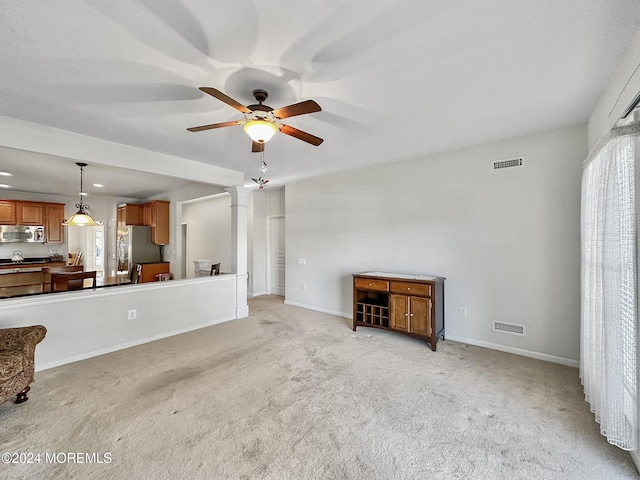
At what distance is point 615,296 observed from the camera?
179cm

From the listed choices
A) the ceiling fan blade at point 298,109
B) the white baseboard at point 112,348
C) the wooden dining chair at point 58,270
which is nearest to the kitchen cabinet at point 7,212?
the wooden dining chair at point 58,270

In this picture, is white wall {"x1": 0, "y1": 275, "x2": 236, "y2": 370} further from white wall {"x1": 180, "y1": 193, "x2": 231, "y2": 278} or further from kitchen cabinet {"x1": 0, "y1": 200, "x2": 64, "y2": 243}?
kitchen cabinet {"x1": 0, "y1": 200, "x2": 64, "y2": 243}

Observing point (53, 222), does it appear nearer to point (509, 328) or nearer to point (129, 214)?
point (129, 214)

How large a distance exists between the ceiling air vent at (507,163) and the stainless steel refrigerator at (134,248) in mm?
7127

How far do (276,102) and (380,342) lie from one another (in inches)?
123

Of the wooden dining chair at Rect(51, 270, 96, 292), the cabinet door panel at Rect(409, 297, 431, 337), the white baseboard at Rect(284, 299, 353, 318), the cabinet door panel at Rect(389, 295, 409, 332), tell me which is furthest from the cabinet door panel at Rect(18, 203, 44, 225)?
the cabinet door panel at Rect(409, 297, 431, 337)

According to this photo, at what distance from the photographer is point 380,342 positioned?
3.68 meters

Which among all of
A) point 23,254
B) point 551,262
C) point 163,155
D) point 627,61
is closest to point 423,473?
point 551,262

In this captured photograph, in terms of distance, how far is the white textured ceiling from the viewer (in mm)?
1457

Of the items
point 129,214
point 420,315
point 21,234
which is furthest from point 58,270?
point 420,315

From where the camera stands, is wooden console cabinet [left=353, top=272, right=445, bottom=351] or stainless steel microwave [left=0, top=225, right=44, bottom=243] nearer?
wooden console cabinet [left=353, top=272, right=445, bottom=351]

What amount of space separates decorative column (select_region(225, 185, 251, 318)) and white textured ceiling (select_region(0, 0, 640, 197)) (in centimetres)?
182

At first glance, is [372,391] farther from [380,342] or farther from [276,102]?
[276,102]

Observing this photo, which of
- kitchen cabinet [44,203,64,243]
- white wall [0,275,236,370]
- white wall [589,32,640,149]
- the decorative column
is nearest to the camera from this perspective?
white wall [589,32,640,149]
